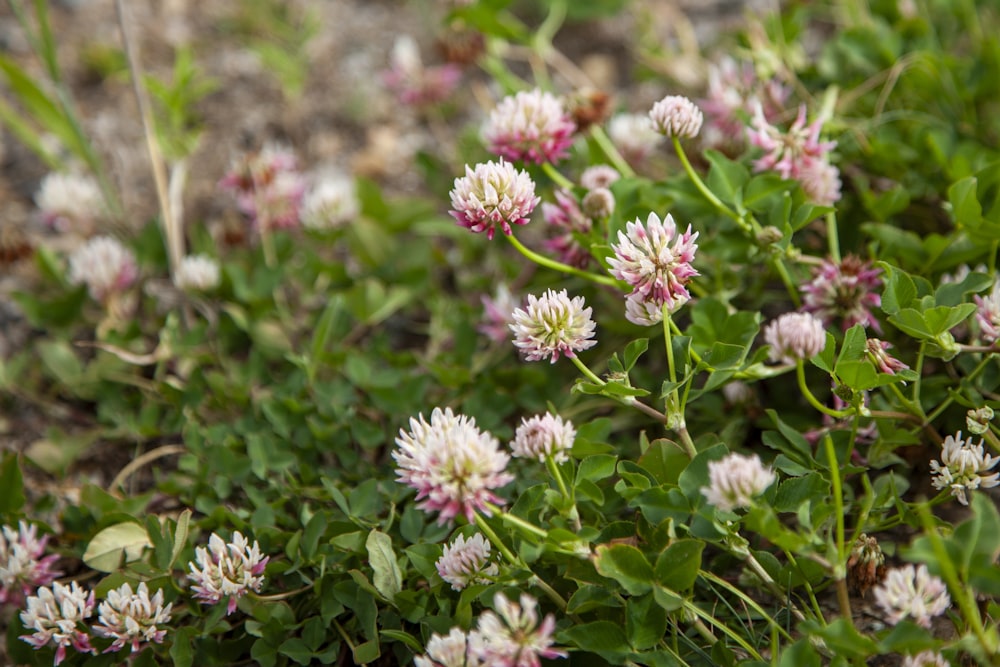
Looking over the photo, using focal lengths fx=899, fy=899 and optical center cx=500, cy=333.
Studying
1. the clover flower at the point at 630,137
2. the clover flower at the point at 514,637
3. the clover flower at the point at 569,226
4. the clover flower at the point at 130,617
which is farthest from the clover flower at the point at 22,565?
the clover flower at the point at 630,137

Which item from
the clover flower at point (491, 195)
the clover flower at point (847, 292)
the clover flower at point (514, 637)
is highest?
the clover flower at point (491, 195)

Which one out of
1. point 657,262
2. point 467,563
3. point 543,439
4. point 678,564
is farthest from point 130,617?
point 657,262

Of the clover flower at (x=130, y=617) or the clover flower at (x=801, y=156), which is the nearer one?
the clover flower at (x=130, y=617)

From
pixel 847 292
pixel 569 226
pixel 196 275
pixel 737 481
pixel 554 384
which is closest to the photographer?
pixel 737 481

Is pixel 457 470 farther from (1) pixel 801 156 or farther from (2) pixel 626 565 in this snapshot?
(1) pixel 801 156

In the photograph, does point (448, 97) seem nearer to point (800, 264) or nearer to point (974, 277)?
point (800, 264)

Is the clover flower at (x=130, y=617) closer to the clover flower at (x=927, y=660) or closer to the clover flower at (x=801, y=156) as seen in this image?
the clover flower at (x=927, y=660)
